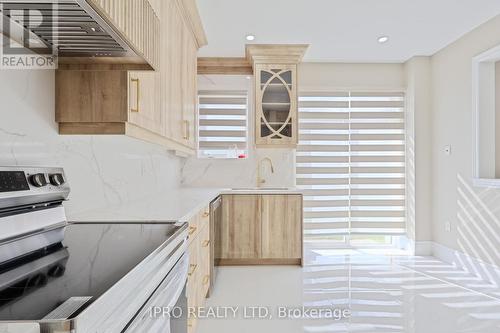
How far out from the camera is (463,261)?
3.79 m

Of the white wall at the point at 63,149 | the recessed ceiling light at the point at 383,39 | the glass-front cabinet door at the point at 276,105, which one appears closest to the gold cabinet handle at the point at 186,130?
the white wall at the point at 63,149

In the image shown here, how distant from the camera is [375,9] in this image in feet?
10.3

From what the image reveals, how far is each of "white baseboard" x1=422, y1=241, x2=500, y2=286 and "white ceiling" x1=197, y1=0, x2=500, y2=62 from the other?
7.98 feet

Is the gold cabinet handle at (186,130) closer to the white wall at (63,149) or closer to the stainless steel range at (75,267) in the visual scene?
the white wall at (63,149)

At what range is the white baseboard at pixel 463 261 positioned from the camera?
336cm

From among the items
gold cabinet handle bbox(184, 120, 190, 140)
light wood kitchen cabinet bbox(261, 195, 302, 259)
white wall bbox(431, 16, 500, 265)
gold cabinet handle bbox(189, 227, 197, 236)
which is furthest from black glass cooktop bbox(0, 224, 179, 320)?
white wall bbox(431, 16, 500, 265)

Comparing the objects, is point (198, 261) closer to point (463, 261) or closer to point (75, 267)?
point (75, 267)

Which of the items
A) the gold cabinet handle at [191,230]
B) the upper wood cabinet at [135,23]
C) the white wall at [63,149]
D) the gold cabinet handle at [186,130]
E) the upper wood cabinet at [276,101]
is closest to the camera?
the upper wood cabinet at [135,23]

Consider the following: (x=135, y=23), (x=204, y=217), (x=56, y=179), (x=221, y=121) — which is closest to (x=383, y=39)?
(x=221, y=121)

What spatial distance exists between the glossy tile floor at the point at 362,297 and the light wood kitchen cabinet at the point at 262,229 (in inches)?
5.8

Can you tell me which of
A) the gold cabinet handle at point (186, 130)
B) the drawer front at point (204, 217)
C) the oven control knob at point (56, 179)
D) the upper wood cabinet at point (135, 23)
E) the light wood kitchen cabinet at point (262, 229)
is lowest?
the light wood kitchen cabinet at point (262, 229)

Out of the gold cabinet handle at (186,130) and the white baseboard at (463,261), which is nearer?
the gold cabinet handle at (186,130)

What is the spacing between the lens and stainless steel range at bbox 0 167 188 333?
24.4 inches

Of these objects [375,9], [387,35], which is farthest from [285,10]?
[387,35]
